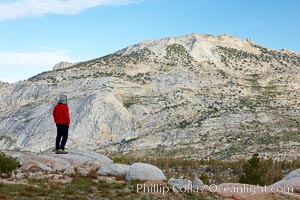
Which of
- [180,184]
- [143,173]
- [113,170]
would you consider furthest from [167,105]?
[180,184]

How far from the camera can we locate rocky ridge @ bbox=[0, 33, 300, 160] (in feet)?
293

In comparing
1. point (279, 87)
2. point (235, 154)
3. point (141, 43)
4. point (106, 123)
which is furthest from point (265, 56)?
point (235, 154)

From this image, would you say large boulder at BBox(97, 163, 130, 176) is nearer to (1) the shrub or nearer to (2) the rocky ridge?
(1) the shrub

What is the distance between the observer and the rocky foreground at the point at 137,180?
17.5 m

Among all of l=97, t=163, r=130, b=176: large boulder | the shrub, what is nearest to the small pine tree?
l=97, t=163, r=130, b=176: large boulder

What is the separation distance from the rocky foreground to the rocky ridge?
54.1m

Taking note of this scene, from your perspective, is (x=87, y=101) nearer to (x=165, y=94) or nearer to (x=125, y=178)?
(x=165, y=94)

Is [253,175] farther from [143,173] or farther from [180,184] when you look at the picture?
[180,184]

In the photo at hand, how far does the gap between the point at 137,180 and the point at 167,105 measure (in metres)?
90.3

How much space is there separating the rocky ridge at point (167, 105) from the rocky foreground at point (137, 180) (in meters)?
54.1

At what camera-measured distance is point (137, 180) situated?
1916 centimetres

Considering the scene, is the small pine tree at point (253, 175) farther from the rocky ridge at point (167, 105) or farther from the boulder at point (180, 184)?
the rocky ridge at point (167, 105)

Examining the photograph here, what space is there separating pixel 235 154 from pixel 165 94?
40402 mm

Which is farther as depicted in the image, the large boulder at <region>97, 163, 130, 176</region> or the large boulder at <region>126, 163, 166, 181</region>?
the large boulder at <region>97, 163, 130, 176</region>
